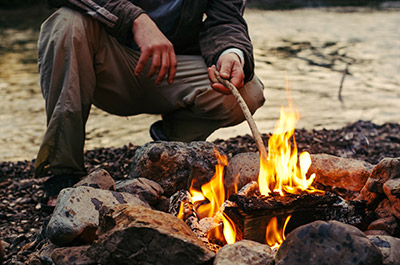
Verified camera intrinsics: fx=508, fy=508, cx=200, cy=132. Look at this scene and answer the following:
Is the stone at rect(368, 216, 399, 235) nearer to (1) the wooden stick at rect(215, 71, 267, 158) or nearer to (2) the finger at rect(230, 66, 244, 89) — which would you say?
(1) the wooden stick at rect(215, 71, 267, 158)

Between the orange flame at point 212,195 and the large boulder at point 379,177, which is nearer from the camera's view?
the large boulder at point 379,177

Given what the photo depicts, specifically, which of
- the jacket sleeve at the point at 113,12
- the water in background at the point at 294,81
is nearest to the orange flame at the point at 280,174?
the jacket sleeve at the point at 113,12

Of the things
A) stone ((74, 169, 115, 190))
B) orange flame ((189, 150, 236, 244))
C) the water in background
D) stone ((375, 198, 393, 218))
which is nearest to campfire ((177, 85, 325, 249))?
orange flame ((189, 150, 236, 244))

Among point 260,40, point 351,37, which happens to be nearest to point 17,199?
point 260,40

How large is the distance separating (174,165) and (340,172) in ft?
2.54

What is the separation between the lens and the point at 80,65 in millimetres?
2770

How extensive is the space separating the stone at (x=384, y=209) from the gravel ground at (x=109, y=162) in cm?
142

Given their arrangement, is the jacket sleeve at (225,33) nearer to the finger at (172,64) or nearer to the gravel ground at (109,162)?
the finger at (172,64)

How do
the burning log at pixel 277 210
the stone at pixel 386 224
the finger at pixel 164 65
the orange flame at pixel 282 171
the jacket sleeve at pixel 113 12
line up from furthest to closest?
1. the jacket sleeve at pixel 113 12
2. the finger at pixel 164 65
3. the orange flame at pixel 282 171
4. the stone at pixel 386 224
5. the burning log at pixel 277 210

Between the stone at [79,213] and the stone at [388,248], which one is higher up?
the stone at [388,248]

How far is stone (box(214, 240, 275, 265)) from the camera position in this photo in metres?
1.62

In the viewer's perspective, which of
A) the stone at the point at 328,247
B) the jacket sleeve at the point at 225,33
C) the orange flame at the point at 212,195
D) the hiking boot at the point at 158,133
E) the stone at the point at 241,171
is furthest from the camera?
the hiking boot at the point at 158,133

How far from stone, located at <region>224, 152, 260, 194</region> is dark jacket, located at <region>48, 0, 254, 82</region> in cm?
58

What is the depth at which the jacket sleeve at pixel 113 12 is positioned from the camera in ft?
8.71
